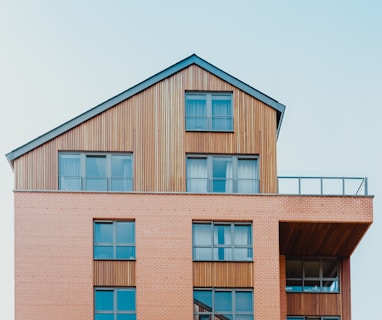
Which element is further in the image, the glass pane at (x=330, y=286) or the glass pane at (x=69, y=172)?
the glass pane at (x=330, y=286)

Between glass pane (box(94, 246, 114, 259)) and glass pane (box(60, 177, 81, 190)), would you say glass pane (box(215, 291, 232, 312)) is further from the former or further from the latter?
glass pane (box(60, 177, 81, 190))

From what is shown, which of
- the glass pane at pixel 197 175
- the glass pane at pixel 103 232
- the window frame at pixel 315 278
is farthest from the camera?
the window frame at pixel 315 278

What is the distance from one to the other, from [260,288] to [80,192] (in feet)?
25.1

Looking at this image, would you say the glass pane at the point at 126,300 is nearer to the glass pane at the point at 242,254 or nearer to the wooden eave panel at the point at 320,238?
the glass pane at the point at 242,254

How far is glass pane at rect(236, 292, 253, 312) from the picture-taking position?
26594 millimetres

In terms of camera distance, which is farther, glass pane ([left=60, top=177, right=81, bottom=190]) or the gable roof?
the gable roof

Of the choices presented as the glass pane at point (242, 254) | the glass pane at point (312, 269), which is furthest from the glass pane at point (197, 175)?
the glass pane at point (312, 269)

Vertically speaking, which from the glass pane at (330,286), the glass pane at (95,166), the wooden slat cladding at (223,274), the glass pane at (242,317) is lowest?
the glass pane at (242,317)

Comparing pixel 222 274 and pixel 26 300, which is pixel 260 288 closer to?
pixel 222 274

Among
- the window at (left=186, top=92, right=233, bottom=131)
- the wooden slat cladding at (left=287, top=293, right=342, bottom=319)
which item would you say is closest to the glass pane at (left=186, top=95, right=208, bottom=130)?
the window at (left=186, top=92, right=233, bottom=131)

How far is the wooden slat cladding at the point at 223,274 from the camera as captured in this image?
26625 millimetres

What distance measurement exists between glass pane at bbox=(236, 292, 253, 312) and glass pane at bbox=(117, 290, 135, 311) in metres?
3.90

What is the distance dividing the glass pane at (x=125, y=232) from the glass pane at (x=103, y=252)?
1.54 feet

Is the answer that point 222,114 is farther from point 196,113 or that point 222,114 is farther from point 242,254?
point 242,254
